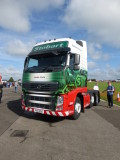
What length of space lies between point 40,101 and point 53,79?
1099mm

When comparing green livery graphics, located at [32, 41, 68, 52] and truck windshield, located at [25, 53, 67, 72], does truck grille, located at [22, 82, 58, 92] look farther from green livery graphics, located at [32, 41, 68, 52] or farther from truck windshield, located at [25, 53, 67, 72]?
green livery graphics, located at [32, 41, 68, 52]

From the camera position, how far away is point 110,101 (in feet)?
37.6

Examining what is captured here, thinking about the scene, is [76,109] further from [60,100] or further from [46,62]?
[46,62]

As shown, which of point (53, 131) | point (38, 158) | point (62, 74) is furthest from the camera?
point (62, 74)

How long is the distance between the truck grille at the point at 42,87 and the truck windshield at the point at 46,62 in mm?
585

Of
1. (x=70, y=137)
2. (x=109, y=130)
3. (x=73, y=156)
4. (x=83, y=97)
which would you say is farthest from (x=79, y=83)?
(x=73, y=156)

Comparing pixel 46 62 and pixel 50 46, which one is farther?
pixel 50 46

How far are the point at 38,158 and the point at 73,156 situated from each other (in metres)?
0.78

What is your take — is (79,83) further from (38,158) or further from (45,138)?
(38,158)

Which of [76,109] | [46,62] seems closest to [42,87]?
[46,62]

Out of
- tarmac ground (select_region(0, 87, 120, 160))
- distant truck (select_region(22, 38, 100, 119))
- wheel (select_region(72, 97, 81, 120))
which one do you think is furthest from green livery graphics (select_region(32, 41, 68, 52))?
tarmac ground (select_region(0, 87, 120, 160))

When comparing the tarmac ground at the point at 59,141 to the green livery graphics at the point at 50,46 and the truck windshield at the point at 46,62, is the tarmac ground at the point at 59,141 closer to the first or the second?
the truck windshield at the point at 46,62

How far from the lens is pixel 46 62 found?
23.8ft

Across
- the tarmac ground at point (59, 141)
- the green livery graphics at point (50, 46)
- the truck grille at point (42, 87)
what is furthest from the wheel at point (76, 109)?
the green livery graphics at point (50, 46)
